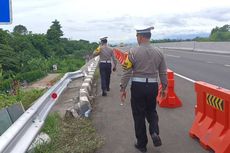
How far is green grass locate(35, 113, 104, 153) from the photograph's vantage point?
7.24 metres

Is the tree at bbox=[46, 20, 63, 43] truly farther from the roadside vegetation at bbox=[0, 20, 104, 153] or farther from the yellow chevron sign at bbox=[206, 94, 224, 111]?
the yellow chevron sign at bbox=[206, 94, 224, 111]

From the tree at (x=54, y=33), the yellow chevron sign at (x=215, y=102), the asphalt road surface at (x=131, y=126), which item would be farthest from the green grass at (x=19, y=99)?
the tree at (x=54, y=33)

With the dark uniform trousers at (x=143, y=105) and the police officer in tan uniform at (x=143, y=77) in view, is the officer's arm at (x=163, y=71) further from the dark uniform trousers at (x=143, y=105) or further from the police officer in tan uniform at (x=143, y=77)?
the dark uniform trousers at (x=143, y=105)

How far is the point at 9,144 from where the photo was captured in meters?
4.95

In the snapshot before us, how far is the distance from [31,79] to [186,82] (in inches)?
746

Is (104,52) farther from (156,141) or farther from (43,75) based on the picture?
(43,75)

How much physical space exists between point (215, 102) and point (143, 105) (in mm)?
1139

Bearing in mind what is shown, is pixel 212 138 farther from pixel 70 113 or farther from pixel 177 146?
pixel 70 113

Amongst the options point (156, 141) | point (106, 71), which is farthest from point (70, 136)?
point (106, 71)

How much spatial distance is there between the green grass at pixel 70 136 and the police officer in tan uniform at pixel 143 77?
85 cm

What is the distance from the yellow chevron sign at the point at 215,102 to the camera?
6751 mm

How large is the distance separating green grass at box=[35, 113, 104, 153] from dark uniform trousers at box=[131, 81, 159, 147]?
0.78 meters

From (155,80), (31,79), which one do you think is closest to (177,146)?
(155,80)

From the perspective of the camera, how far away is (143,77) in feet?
23.7
